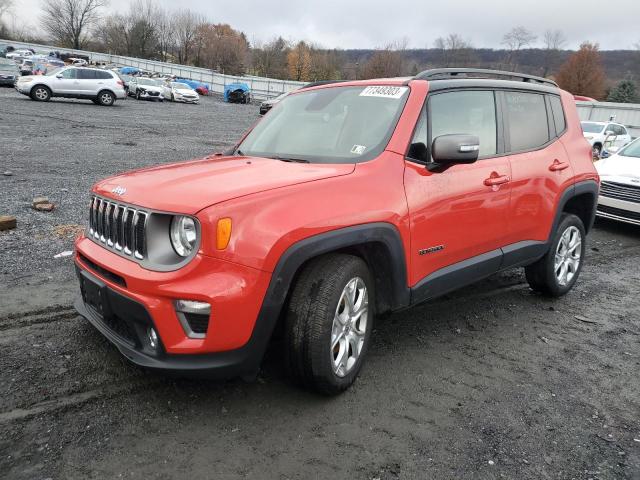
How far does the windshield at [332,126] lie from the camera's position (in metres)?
3.27

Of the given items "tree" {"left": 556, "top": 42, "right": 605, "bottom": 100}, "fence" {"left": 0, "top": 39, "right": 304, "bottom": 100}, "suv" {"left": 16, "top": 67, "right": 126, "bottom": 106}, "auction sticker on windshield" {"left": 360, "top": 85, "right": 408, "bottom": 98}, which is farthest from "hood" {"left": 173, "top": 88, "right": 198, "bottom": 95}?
"tree" {"left": 556, "top": 42, "right": 605, "bottom": 100}

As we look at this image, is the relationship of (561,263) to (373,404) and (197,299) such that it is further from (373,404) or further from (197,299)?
Result: (197,299)

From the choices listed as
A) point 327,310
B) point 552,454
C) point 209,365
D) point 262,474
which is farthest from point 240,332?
point 552,454

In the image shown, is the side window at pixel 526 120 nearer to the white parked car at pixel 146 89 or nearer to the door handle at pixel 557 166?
the door handle at pixel 557 166

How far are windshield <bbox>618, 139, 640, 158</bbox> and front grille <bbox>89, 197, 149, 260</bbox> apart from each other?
882cm

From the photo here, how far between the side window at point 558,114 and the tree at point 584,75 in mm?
66424

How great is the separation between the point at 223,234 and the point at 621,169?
25.5 ft

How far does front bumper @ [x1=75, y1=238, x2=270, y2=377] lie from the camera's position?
2.41 meters

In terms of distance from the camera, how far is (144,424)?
265 centimetres

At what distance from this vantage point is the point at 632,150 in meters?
8.90

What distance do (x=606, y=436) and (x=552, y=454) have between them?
42cm

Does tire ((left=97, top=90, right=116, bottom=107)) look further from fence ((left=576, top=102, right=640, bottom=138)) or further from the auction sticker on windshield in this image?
fence ((left=576, top=102, right=640, bottom=138))

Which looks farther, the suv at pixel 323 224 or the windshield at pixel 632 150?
the windshield at pixel 632 150

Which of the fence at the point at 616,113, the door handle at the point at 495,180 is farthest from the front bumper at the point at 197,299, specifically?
the fence at the point at 616,113
